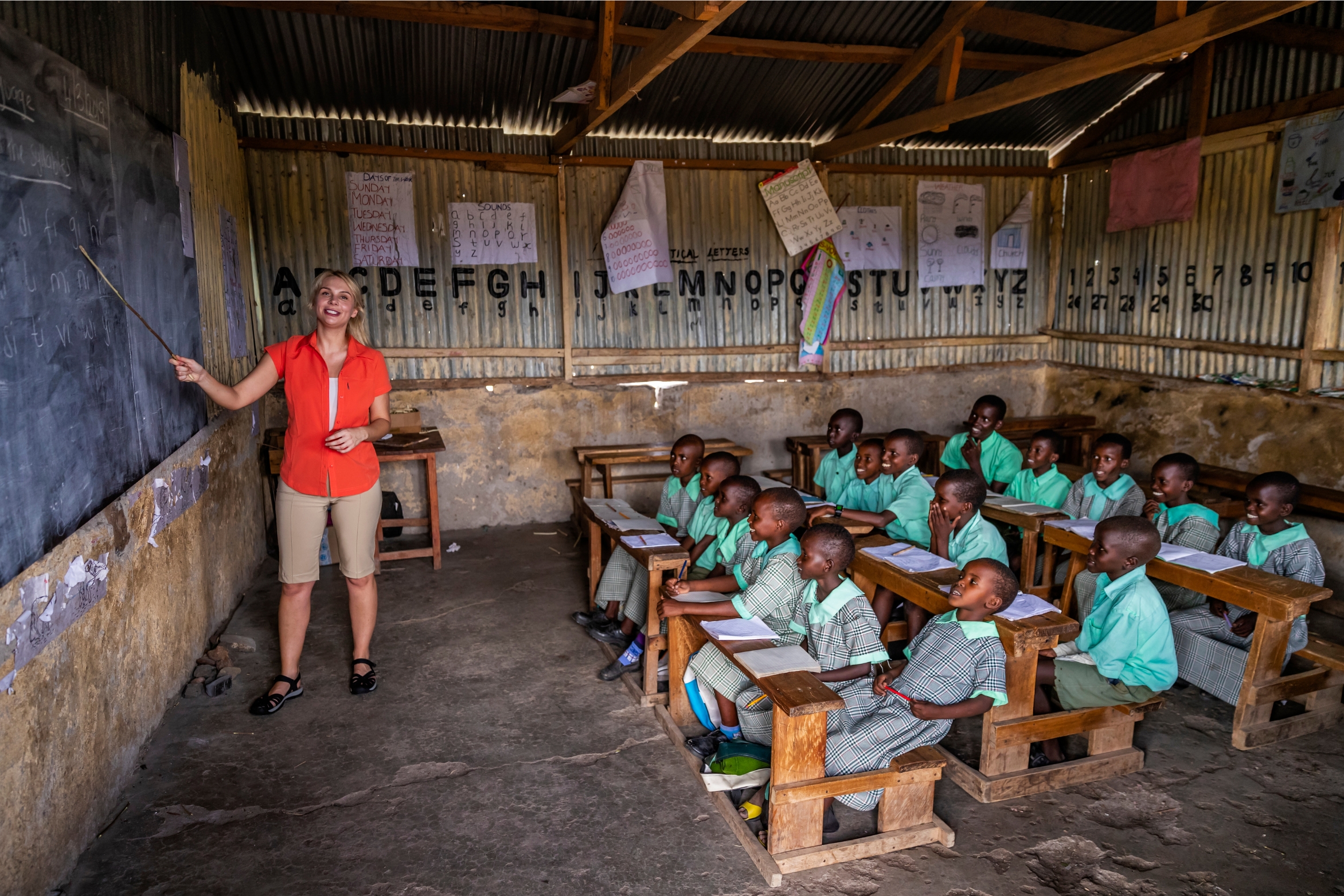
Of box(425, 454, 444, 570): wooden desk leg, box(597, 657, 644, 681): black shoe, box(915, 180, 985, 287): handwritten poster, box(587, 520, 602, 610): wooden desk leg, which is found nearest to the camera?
box(597, 657, 644, 681): black shoe

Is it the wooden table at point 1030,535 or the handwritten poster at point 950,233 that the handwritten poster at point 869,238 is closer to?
the handwritten poster at point 950,233

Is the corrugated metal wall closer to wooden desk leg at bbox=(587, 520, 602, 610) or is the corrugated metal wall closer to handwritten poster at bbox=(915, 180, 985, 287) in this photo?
handwritten poster at bbox=(915, 180, 985, 287)

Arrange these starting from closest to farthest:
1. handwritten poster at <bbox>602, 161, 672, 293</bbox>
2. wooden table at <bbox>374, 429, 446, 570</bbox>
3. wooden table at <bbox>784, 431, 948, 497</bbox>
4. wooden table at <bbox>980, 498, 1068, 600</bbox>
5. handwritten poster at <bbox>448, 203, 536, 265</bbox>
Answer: wooden table at <bbox>980, 498, 1068, 600</bbox>
wooden table at <bbox>374, 429, 446, 570</bbox>
handwritten poster at <bbox>448, 203, 536, 265</bbox>
handwritten poster at <bbox>602, 161, 672, 293</bbox>
wooden table at <bbox>784, 431, 948, 497</bbox>

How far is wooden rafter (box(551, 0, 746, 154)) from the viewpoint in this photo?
12.0ft

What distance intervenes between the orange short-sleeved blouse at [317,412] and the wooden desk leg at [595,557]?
1580 mm

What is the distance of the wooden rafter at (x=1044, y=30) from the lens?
529 cm

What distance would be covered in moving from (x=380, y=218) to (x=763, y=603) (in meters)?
4.92

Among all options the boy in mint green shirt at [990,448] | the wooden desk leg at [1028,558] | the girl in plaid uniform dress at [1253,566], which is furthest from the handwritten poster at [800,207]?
the girl in plaid uniform dress at [1253,566]

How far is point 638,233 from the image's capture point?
7258 millimetres

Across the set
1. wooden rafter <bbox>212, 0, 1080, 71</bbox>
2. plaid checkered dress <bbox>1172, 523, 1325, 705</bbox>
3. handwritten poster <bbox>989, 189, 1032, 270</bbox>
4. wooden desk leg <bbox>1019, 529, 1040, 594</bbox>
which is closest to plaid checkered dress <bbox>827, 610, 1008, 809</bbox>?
plaid checkered dress <bbox>1172, 523, 1325, 705</bbox>

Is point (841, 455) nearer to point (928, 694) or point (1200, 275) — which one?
point (928, 694)

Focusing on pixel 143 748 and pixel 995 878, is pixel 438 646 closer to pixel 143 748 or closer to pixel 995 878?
pixel 143 748

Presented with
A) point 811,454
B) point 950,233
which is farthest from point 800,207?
point 811,454

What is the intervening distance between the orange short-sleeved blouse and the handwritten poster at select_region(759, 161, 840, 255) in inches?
187
